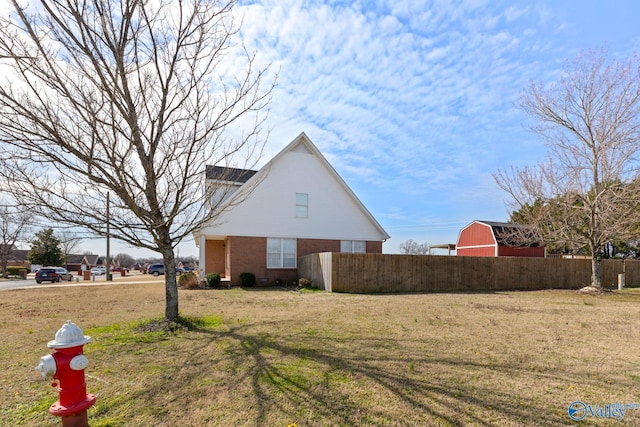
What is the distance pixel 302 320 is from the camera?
786cm

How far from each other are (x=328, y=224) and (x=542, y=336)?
47.0 ft

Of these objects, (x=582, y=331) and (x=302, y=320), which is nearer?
(x=582, y=331)

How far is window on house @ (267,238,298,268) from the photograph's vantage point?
62.5ft

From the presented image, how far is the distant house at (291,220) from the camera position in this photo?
723 inches

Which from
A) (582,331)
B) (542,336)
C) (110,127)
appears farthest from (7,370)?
(582,331)

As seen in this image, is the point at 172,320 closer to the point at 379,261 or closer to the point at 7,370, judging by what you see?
the point at 7,370

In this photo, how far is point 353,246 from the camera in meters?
21.0

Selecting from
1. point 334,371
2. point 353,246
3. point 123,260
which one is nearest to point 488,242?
point 353,246

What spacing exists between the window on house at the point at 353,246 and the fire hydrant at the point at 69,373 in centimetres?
1816

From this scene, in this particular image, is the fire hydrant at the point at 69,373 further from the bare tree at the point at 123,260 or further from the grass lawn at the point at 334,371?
the bare tree at the point at 123,260

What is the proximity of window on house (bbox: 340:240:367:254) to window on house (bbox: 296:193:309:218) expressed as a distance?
9.58ft

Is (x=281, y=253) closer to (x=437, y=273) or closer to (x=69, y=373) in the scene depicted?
(x=437, y=273)

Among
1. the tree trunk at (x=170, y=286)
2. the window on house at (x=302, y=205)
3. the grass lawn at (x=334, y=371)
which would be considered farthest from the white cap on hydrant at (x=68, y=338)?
the window on house at (x=302, y=205)

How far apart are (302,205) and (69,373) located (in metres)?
17.1
